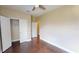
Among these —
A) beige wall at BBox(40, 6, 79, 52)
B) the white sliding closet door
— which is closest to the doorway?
the white sliding closet door

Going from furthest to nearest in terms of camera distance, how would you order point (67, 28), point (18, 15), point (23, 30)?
point (23, 30) → point (18, 15) → point (67, 28)

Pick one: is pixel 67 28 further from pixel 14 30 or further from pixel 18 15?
pixel 14 30

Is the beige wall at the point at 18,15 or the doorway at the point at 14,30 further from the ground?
the beige wall at the point at 18,15

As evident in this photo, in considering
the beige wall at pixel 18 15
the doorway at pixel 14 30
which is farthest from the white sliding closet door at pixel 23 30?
the doorway at pixel 14 30

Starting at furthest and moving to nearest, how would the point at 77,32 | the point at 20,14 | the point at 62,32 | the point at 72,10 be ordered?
1. the point at 20,14
2. the point at 62,32
3. the point at 72,10
4. the point at 77,32

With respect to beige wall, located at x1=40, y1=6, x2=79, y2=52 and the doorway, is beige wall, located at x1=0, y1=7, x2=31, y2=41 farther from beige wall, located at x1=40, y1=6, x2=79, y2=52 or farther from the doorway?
beige wall, located at x1=40, y1=6, x2=79, y2=52

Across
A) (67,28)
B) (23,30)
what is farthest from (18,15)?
(67,28)

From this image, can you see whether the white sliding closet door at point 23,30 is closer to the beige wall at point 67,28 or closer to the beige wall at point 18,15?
the beige wall at point 18,15

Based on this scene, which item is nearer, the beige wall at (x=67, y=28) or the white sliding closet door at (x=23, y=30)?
the beige wall at (x=67, y=28)
